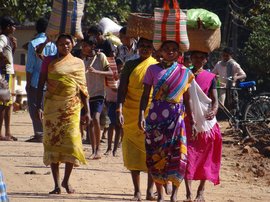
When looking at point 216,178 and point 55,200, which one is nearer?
point 55,200

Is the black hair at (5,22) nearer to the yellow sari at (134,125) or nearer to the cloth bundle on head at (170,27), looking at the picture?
the yellow sari at (134,125)

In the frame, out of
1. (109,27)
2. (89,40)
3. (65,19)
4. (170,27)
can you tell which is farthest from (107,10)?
(170,27)

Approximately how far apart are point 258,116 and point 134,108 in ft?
26.6

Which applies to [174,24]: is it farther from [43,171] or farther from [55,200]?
[43,171]

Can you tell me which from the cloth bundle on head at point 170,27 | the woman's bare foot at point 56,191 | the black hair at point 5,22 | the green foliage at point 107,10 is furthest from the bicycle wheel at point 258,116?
the green foliage at point 107,10

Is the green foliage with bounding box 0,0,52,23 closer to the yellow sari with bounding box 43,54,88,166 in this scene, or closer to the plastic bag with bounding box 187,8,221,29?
the yellow sari with bounding box 43,54,88,166

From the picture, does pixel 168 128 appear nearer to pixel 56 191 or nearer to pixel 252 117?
pixel 56 191

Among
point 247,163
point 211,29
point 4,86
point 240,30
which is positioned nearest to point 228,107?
point 247,163

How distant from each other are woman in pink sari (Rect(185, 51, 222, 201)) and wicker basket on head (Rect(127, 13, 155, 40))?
1.73 ft

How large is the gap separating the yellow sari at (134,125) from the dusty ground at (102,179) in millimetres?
409

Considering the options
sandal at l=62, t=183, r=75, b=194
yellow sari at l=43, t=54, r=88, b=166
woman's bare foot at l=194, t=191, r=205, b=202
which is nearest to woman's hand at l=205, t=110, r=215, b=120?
woman's bare foot at l=194, t=191, r=205, b=202

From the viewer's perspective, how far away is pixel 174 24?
9422 millimetres

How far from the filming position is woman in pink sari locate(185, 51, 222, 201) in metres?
10.2

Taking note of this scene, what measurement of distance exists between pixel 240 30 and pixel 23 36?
24237 mm
